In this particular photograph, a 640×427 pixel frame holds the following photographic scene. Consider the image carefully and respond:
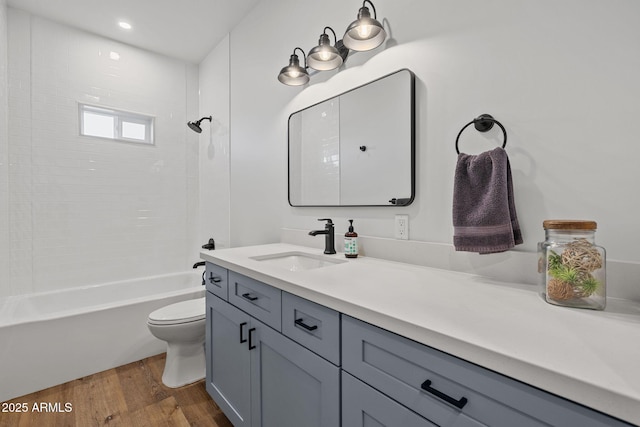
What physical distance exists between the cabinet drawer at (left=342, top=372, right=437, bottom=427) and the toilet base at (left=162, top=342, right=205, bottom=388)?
1.57 meters

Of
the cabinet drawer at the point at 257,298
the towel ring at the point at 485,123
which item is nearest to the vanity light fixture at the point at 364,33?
the towel ring at the point at 485,123

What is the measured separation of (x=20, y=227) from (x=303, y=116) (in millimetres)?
2624

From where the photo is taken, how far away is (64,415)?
5.46ft

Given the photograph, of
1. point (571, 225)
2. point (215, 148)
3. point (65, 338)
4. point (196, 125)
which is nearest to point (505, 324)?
point (571, 225)

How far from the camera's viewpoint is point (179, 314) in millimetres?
1950

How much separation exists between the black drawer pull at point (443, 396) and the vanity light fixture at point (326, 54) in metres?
1.55

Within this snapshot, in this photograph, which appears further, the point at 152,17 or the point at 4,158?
the point at 152,17

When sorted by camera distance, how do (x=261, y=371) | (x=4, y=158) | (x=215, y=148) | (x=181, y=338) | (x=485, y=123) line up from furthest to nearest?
(x=215, y=148)
(x=4, y=158)
(x=181, y=338)
(x=261, y=371)
(x=485, y=123)

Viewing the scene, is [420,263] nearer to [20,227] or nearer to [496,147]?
[496,147]

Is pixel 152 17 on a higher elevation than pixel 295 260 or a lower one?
higher

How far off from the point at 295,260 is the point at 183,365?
1128 millimetres

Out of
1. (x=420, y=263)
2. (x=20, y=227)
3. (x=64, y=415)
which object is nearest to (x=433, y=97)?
(x=420, y=263)

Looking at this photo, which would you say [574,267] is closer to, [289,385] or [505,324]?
[505,324]

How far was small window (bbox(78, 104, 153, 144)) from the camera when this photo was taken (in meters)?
2.80
